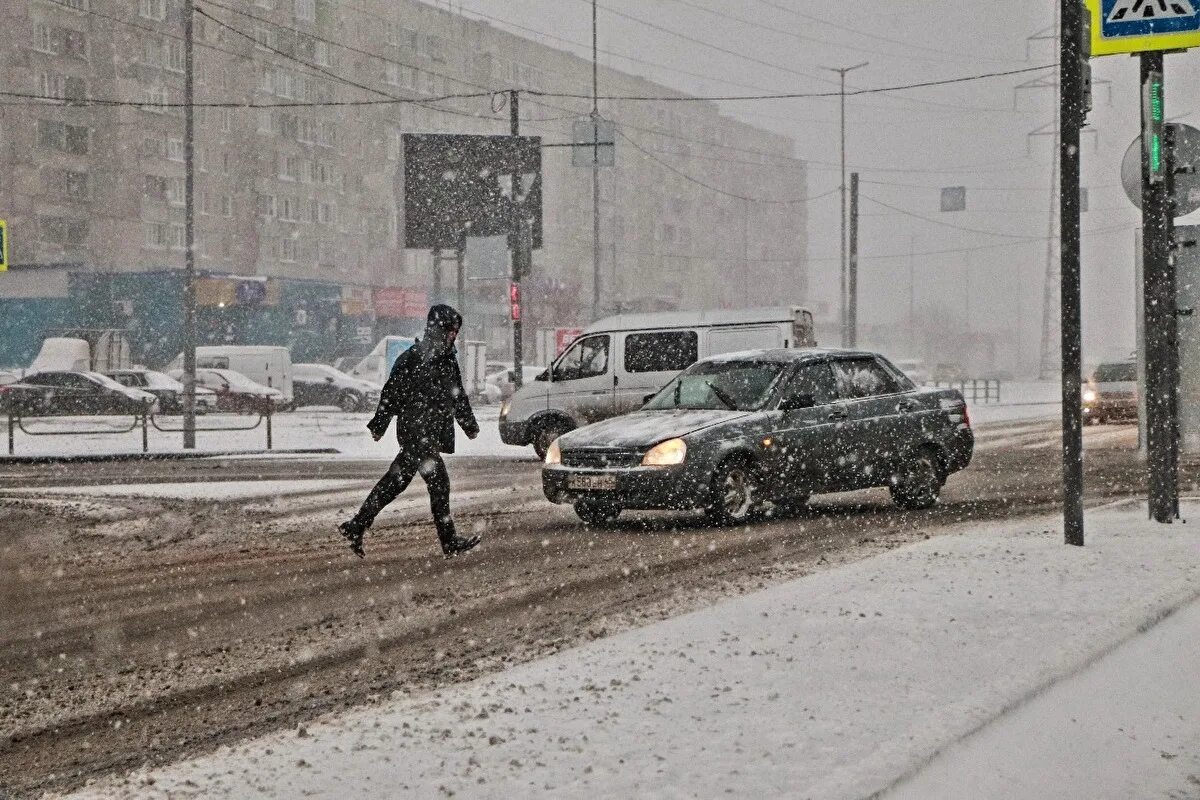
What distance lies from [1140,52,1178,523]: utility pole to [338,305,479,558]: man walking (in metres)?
4.95

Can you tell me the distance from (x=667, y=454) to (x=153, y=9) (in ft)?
199

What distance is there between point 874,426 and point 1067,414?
3.61 metres

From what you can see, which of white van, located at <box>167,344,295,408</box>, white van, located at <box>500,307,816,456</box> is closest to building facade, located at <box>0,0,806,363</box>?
white van, located at <box>167,344,295,408</box>

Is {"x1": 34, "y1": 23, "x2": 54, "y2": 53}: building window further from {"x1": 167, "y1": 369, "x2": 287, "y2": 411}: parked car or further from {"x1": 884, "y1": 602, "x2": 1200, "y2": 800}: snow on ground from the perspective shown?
{"x1": 884, "y1": 602, "x2": 1200, "y2": 800}: snow on ground

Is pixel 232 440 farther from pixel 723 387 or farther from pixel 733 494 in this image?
pixel 733 494

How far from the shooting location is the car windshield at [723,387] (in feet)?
40.4

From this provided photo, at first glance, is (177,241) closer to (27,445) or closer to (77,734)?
(27,445)

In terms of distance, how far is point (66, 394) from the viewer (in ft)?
113

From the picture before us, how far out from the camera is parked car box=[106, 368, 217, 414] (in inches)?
1459

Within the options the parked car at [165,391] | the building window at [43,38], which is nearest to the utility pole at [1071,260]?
the parked car at [165,391]

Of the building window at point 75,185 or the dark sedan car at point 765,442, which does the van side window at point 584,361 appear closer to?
the dark sedan car at point 765,442

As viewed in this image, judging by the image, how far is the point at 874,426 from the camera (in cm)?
1283

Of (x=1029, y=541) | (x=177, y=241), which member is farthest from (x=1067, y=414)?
(x=177, y=241)

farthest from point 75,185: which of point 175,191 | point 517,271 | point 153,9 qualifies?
point 517,271
